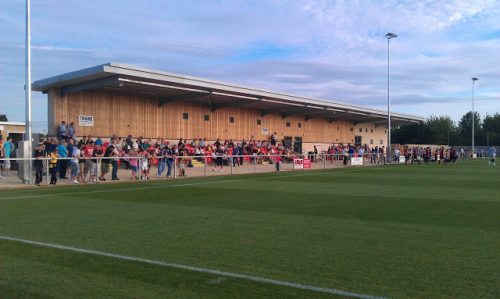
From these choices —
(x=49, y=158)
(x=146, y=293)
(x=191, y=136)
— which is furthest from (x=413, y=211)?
(x=191, y=136)

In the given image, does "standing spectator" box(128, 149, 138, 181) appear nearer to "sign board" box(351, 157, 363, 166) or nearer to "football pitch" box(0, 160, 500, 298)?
"football pitch" box(0, 160, 500, 298)

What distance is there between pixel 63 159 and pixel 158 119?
44.8 feet

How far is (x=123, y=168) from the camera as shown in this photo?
22.6 m

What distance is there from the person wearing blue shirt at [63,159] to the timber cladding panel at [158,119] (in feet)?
23.5

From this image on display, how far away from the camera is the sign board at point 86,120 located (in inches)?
1078

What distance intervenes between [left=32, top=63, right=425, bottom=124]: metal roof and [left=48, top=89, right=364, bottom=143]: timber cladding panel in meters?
0.54

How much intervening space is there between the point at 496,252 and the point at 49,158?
51.9 feet

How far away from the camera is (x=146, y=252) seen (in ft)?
22.4

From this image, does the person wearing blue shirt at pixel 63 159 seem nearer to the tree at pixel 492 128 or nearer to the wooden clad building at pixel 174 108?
the wooden clad building at pixel 174 108

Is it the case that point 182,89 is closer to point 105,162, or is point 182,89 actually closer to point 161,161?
point 161,161

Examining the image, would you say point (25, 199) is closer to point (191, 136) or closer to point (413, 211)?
point (413, 211)

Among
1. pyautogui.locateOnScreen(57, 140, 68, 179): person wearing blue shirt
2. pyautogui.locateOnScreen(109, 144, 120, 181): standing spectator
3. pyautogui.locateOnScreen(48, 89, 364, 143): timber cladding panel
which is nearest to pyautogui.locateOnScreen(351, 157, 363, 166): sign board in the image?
pyautogui.locateOnScreen(48, 89, 364, 143): timber cladding panel

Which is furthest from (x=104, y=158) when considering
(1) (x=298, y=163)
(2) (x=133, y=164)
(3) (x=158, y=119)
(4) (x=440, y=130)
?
(4) (x=440, y=130)

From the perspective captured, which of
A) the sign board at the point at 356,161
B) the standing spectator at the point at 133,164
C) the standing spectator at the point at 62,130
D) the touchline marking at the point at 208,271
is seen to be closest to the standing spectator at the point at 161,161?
the standing spectator at the point at 133,164
